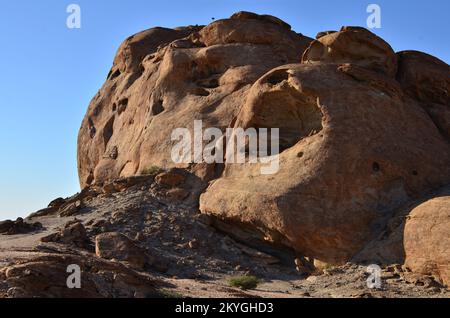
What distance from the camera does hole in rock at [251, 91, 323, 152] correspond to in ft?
62.7

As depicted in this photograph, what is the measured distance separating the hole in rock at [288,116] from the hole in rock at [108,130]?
46.5 ft

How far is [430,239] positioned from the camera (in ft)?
47.2

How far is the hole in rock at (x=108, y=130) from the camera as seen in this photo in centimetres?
3212

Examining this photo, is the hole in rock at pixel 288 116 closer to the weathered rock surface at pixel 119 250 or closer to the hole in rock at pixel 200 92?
the hole in rock at pixel 200 92

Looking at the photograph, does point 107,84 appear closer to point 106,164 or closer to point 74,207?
point 106,164

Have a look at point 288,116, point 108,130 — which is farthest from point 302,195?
point 108,130

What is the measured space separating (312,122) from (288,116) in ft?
3.55

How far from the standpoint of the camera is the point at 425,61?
21.3 metres

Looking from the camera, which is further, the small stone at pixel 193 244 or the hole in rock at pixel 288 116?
the hole in rock at pixel 288 116

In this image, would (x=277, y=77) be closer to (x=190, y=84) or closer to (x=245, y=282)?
(x=190, y=84)

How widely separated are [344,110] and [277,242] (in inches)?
178

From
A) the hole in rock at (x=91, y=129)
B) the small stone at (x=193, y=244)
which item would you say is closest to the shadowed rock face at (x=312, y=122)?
the small stone at (x=193, y=244)

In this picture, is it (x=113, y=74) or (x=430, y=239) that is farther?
(x=113, y=74)

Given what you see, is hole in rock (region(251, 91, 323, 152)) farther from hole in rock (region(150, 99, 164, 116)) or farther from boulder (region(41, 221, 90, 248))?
hole in rock (region(150, 99, 164, 116))
